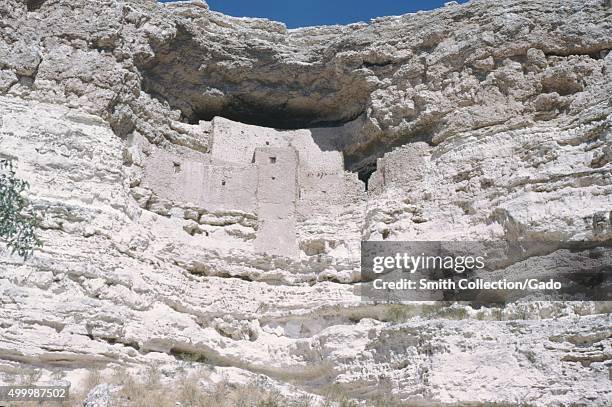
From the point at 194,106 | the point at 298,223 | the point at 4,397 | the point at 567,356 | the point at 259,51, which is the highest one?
the point at 259,51

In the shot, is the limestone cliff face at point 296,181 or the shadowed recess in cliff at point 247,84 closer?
the limestone cliff face at point 296,181

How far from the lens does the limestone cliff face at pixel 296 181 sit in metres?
12.7

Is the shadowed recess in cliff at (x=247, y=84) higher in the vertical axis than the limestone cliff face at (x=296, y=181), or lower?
higher

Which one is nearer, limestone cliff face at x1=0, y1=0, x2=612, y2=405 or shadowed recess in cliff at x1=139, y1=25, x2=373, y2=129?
limestone cliff face at x1=0, y1=0, x2=612, y2=405

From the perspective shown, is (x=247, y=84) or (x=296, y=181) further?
(x=247, y=84)

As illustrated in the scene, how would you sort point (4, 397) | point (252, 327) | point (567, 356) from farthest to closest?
1. point (252, 327)
2. point (567, 356)
3. point (4, 397)

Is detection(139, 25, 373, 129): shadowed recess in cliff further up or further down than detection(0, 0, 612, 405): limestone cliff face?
further up

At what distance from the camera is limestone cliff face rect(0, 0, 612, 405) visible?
41.8 feet

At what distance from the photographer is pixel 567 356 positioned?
1190 centimetres

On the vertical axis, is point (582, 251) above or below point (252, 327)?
above

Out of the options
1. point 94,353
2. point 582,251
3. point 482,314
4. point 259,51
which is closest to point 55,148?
point 94,353

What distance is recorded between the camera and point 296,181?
17344 millimetres

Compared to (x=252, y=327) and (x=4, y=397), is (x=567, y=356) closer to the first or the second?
(x=252, y=327)

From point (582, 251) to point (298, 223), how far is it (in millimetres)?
5629
